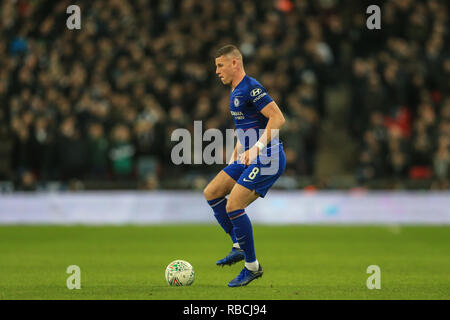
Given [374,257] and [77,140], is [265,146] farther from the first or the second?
[77,140]

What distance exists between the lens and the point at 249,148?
8.86 metres

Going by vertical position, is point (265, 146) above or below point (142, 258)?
above

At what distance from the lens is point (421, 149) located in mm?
18688

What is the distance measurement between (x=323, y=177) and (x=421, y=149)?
2.37m

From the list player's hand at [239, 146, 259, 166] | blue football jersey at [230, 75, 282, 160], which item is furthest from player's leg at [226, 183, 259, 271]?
blue football jersey at [230, 75, 282, 160]

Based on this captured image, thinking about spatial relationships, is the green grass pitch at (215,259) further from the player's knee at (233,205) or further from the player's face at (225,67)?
the player's face at (225,67)

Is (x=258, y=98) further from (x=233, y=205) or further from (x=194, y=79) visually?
(x=194, y=79)

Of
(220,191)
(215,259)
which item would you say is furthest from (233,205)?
(215,259)

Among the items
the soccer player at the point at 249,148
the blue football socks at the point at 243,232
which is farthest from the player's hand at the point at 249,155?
the blue football socks at the point at 243,232

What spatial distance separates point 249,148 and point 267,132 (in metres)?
0.46

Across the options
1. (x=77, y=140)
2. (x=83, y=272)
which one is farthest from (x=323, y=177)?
(x=83, y=272)

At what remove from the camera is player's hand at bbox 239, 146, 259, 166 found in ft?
27.5

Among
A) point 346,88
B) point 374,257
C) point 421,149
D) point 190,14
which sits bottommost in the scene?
point 374,257

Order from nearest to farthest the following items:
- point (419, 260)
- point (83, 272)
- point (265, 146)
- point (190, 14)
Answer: point (265, 146) < point (83, 272) < point (419, 260) < point (190, 14)
